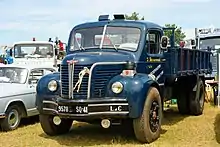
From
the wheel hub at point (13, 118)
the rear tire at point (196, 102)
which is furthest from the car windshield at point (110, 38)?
the rear tire at point (196, 102)

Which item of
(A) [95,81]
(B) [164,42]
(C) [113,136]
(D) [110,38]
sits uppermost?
(D) [110,38]

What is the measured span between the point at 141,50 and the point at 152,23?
1.08 meters

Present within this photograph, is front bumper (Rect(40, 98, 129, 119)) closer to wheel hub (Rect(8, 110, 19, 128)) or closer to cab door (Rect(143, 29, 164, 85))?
cab door (Rect(143, 29, 164, 85))

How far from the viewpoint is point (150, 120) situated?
818cm

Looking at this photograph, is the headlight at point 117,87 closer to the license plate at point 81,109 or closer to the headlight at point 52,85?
the license plate at point 81,109

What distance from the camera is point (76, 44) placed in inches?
369

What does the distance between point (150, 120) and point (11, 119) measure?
3.46m

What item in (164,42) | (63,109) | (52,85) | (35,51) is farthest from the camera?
(35,51)

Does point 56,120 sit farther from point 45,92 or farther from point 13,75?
point 13,75

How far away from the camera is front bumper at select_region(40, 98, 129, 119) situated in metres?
7.62

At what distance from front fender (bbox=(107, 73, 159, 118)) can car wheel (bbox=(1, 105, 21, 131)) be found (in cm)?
299

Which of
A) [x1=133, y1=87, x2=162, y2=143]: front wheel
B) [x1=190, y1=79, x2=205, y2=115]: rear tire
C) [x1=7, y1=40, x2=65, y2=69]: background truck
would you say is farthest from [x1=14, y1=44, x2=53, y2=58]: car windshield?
[x1=133, y1=87, x2=162, y2=143]: front wheel

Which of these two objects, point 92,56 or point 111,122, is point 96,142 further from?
point 92,56

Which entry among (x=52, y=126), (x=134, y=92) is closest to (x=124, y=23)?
(x=134, y=92)
